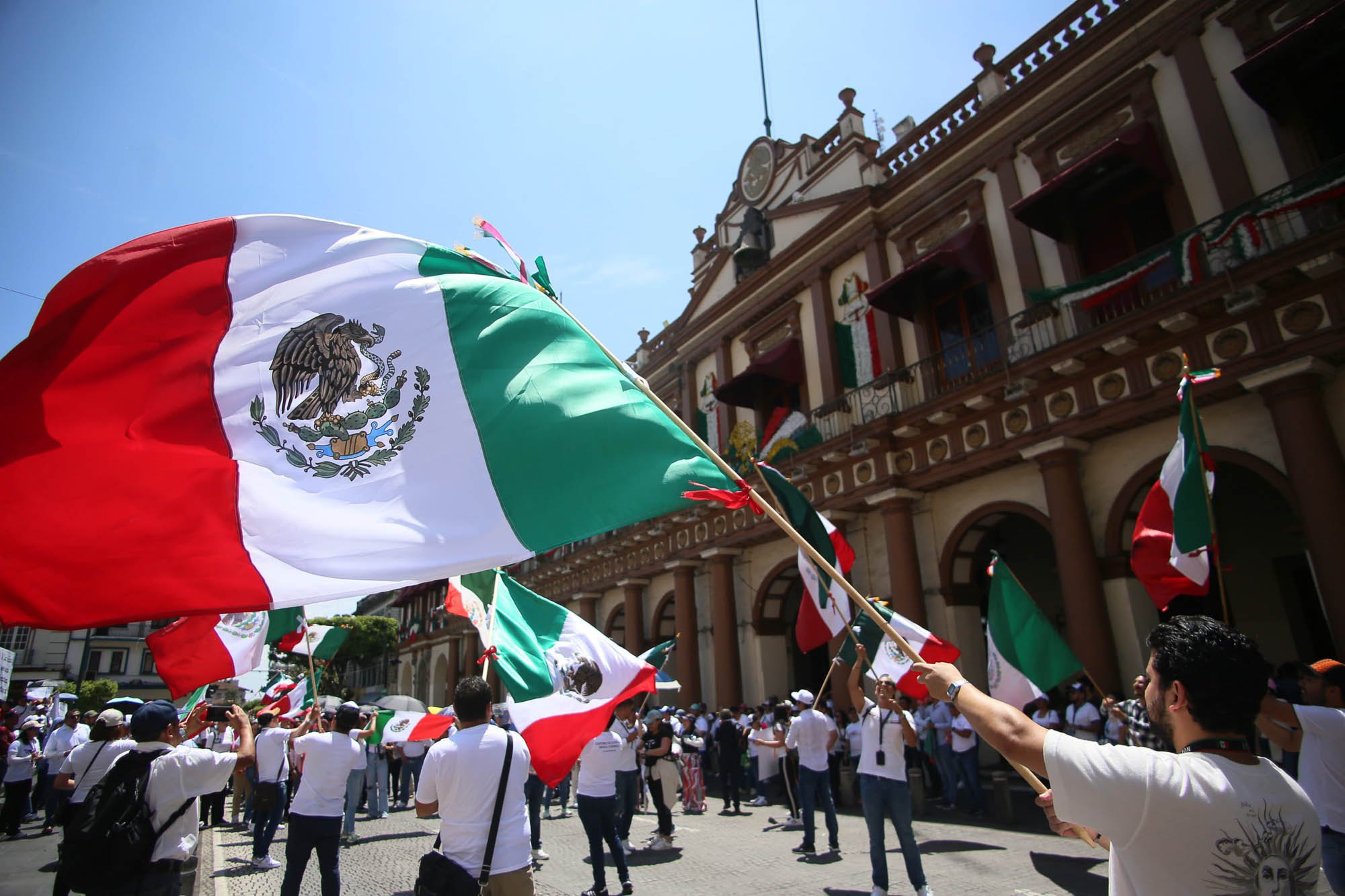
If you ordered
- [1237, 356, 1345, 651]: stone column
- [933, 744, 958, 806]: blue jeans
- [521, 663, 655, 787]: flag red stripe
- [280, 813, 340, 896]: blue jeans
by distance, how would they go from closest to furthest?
[521, 663, 655, 787]: flag red stripe → [280, 813, 340, 896]: blue jeans → [1237, 356, 1345, 651]: stone column → [933, 744, 958, 806]: blue jeans

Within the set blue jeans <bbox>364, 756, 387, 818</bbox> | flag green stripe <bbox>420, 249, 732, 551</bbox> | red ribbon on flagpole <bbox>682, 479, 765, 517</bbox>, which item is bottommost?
blue jeans <bbox>364, 756, 387, 818</bbox>

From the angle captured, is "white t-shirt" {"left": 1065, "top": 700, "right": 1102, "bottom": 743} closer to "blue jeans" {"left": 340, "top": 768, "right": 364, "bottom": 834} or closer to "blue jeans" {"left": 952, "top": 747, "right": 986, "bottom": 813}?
"blue jeans" {"left": 952, "top": 747, "right": 986, "bottom": 813}

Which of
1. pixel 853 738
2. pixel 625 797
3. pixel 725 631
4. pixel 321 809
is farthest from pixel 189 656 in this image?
pixel 725 631

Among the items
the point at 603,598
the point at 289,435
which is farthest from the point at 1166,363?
the point at 603,598

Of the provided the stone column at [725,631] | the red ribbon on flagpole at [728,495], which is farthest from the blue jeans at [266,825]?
the stone column at [725,631]

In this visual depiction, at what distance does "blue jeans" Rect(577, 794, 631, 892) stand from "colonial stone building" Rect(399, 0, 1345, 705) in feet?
25.5

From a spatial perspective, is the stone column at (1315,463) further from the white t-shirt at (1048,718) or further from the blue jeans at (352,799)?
the blue jeans at (352,799)

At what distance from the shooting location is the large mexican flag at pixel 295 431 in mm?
3215

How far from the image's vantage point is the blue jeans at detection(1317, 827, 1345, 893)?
4.10 m

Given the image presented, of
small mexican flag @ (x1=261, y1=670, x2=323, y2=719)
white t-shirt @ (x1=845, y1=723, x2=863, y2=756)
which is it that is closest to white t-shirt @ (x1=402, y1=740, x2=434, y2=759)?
small mexican flag @ (x1=261, y1=670, x2=323, y2=719)

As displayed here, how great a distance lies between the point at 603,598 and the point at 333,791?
1944cm

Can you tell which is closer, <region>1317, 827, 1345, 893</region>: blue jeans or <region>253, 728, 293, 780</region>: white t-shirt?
<region>1317, 827, 1345, 893</region>: blue jeans

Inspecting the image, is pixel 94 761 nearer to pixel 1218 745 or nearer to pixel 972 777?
pixel 1218 745

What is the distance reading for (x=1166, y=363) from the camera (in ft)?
35.1
